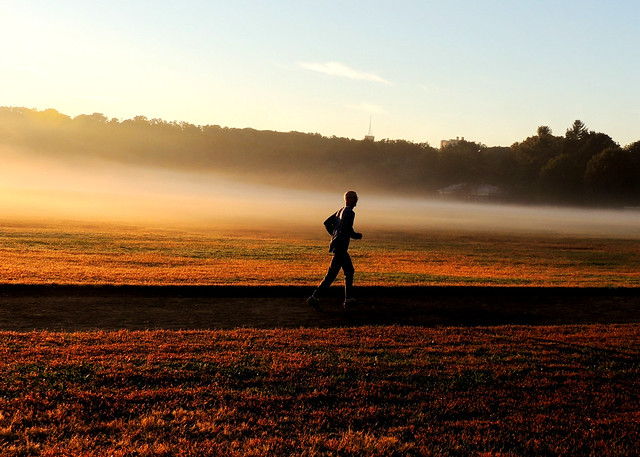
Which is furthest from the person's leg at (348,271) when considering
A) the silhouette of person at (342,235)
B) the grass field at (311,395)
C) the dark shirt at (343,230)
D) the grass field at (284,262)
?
the grass field at (284,262)

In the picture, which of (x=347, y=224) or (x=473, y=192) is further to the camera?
(x=473, y=192)

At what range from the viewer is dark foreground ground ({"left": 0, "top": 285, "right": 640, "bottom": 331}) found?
36.3 ft

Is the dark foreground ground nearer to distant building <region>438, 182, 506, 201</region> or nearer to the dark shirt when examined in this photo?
the dark shirt

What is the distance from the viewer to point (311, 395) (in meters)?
6.54

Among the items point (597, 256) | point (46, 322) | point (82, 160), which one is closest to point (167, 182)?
point (82, 160)

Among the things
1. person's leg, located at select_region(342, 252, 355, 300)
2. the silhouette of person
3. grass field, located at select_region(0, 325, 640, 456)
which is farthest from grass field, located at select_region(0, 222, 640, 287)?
grass field, located at select_region(0, 325, 640, 456)

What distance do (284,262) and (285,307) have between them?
11787 mm

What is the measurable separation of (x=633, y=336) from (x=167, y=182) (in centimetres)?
17414

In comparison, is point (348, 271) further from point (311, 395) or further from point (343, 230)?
point (311, 395)

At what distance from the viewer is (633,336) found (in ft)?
34.3

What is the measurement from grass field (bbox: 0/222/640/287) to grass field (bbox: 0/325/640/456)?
7.00 m

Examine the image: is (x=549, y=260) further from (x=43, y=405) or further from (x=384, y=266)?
(x=43, y=405)

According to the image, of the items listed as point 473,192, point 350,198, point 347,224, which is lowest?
point 347,224

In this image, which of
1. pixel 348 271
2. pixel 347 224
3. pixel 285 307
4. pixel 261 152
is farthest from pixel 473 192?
pixel 347 224
